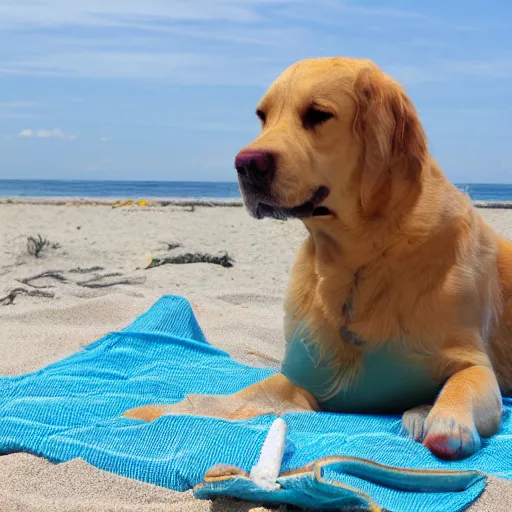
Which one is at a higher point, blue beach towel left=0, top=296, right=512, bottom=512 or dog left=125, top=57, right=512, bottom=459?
dog left=125, top=57, right=512, bottom=459

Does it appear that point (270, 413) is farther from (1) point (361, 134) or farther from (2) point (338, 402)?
(1) point (361, 134)

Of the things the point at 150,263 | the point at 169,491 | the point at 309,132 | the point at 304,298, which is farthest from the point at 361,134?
the point at 150,263

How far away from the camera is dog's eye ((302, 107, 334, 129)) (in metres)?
2.71

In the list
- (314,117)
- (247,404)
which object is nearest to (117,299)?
(247,404)

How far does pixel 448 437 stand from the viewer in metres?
2.43

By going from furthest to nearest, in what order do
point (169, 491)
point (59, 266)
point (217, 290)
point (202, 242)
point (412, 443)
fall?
1. point (202, 242)
2. point (59, 266)
3. point (217, 290)
4. point (412, 443)
5. point (169, 491)

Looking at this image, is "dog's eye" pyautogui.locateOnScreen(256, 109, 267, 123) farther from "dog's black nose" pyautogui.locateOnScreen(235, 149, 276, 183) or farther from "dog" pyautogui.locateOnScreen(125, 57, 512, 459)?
"dog's black nose" pyautogui.locateOnScreen(235, 149, 276, 183)

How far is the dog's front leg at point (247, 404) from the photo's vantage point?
115 inches

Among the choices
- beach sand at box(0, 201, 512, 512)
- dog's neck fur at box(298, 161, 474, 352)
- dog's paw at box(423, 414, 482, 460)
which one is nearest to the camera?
beach sand at box(0, 201, 512, 512)

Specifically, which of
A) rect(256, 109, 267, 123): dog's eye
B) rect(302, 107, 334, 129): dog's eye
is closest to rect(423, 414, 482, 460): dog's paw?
rect(302, 107, 334, 129): dog's eye

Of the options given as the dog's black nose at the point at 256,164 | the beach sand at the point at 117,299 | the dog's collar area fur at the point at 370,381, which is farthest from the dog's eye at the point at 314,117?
the beach sand at the point at 117,299

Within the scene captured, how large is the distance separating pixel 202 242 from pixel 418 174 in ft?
25.0

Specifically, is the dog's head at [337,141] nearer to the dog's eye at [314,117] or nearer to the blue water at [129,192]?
the dog's eye at [314,117]

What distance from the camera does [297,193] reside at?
8.52ft
